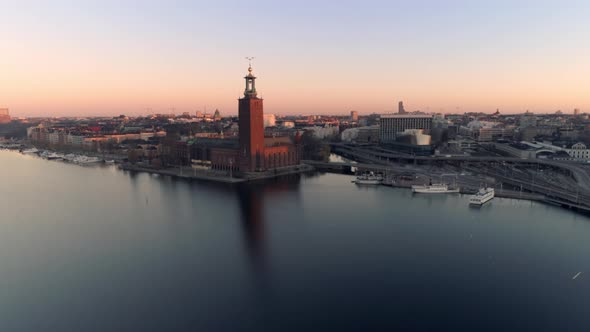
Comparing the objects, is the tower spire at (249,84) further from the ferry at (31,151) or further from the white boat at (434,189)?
the ferry at (31,151)

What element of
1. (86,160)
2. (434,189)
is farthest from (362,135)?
(434,189)

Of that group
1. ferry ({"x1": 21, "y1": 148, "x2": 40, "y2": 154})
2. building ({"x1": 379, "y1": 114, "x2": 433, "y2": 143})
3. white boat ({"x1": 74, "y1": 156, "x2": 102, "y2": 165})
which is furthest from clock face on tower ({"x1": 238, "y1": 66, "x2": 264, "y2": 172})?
ferry ({"x1": 21, "y1": 148, "x2": 40, "y2": 154})

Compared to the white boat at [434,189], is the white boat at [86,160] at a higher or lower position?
higher

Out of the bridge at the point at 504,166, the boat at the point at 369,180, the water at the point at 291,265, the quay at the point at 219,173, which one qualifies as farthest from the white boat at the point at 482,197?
→ the quay at the point at 219,173

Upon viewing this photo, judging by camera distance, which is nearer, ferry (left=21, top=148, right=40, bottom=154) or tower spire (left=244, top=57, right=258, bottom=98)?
tower spire (left=244, top=57, right=258, bottom=98)

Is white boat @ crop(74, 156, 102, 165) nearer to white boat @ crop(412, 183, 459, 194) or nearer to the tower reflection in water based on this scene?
the tower reflection in water
